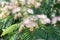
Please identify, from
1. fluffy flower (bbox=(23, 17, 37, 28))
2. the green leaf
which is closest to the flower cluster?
fluffy flower (bbox=(23, 17, 37, 28))

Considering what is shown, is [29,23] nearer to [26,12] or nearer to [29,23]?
[29,23]

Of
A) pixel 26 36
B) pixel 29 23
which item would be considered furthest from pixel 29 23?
pixel 26 36

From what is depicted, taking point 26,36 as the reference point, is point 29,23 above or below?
above

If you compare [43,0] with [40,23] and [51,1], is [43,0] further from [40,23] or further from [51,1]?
[40,23]

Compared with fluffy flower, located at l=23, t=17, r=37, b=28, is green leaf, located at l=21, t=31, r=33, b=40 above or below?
below

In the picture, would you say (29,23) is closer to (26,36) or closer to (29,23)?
(29,23)

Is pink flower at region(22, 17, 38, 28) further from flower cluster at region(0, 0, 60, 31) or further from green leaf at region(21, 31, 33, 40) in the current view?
green leaf at region(21, 31, 33, 40)

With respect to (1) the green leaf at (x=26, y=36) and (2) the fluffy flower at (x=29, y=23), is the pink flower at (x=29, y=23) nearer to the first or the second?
(2) the fluffy flower at (x=29, y=23)

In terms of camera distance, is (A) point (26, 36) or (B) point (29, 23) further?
(A) point (26, 36)

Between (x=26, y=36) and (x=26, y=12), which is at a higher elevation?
(x=26, y=12)

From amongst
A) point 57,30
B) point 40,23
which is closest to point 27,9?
point 40,23

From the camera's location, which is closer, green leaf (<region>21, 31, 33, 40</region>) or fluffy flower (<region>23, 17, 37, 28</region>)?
fluffy flower (<region>23, 17, 37, 28</region>)

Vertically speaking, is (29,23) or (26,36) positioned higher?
(29,23)

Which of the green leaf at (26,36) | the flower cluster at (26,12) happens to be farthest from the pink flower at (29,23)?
the green leaf at (26,36)
